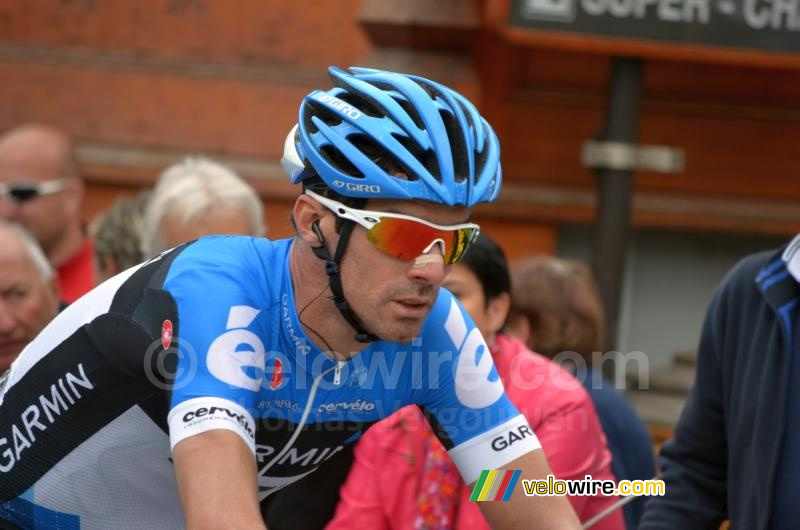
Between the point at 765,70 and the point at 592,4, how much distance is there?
2267 millimetres

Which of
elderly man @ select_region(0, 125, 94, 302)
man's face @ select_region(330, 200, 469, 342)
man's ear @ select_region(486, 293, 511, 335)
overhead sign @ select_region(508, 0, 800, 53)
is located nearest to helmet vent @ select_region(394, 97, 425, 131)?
man's face @ select_region(330, 200, 469, 342)

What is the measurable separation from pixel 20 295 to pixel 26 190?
1864 millimetres

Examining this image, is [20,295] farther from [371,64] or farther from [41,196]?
[371,64]

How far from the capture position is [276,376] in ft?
10.4

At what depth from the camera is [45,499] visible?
327cm

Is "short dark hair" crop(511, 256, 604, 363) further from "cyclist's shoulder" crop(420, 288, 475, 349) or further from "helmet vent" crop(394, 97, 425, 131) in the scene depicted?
"helmet vent" crop(394, 97, 425, 131)

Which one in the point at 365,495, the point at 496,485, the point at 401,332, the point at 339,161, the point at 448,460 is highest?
the point at 339,161

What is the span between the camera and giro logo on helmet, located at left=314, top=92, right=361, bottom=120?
3186 mm

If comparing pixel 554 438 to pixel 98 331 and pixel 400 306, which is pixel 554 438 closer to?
pixel 400 306

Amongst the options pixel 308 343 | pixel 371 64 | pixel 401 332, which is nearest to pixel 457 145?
pixel 401 332

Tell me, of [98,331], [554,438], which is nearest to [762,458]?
[554,438]

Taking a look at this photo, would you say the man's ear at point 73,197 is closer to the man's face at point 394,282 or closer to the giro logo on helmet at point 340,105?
the giro logo on helmet at point 340,105

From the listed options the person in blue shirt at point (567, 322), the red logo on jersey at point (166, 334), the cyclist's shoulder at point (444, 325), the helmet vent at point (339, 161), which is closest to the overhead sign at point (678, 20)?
the person in blue shirt at point (567, 322)

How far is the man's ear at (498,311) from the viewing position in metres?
4.66
